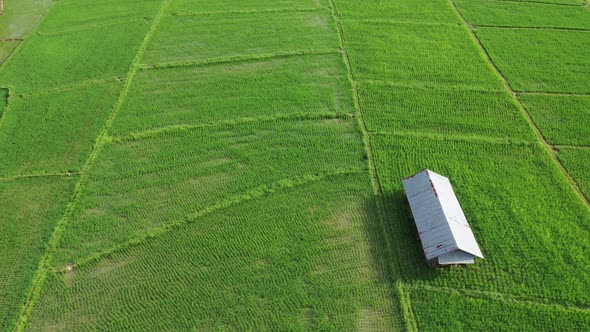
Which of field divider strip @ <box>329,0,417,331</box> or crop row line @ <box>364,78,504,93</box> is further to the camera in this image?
crop row line @ <box>364,78,504,93</box>

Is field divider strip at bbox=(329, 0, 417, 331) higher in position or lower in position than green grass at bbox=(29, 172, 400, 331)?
higher

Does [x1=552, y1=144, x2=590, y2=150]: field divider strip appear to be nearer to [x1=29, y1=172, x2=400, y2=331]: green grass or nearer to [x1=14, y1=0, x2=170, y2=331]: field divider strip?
[x1=29, y1=172, x2=400, y2=331]: green grass

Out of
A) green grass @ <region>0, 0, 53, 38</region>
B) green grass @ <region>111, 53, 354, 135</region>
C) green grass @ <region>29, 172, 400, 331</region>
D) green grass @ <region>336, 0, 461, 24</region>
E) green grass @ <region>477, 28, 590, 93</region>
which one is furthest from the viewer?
green grass @ <region>336, 0, 461, 24</region>

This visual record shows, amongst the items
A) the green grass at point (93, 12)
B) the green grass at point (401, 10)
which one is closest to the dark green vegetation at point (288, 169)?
the green grass at point (401, 10)

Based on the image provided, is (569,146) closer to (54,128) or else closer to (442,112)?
(442,112)

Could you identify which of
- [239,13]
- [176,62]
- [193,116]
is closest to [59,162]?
[193,116]

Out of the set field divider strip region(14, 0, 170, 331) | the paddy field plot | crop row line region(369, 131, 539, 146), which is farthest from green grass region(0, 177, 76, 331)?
the paddy field plot
